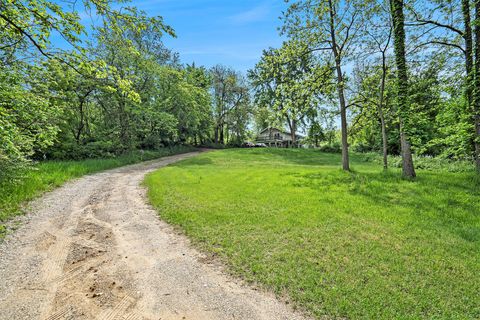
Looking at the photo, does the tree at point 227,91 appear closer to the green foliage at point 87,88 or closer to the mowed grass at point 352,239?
the green foliage at point 87,88

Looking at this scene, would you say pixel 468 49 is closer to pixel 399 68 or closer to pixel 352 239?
pixel 399 68

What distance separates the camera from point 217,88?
115ft

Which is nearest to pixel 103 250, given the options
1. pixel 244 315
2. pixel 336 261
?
pixel 244 315

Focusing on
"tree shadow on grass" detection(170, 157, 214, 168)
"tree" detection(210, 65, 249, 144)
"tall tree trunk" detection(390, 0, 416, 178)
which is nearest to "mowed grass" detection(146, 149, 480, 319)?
"tall tree trunk" detection(390, 0, 416, 178)

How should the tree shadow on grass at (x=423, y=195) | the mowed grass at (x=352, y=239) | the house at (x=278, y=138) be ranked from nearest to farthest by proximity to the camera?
the mowed grass at (x=352, y=239), the tree shadow on grass at (x=423, y=195), the house at (x=278, y=138)

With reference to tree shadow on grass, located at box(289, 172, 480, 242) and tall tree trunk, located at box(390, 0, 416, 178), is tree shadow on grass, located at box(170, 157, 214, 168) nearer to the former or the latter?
tree shadow on grass, located at box(289, 172, 480, 242)

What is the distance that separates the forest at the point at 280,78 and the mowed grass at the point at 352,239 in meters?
2.85

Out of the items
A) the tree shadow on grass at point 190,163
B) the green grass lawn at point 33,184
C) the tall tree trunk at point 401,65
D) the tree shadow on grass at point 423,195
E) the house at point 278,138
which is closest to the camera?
the tree shadow on grass at point 423,195

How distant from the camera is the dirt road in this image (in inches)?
103

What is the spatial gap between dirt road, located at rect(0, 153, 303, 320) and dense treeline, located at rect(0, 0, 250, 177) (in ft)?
6.76

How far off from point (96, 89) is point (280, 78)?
13251 mm

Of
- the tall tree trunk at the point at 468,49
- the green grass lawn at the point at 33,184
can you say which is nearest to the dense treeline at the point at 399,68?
the tall tree trunk at the point at 468,49

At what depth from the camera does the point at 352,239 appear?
14.3 ft

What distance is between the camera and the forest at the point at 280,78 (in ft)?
13.2
